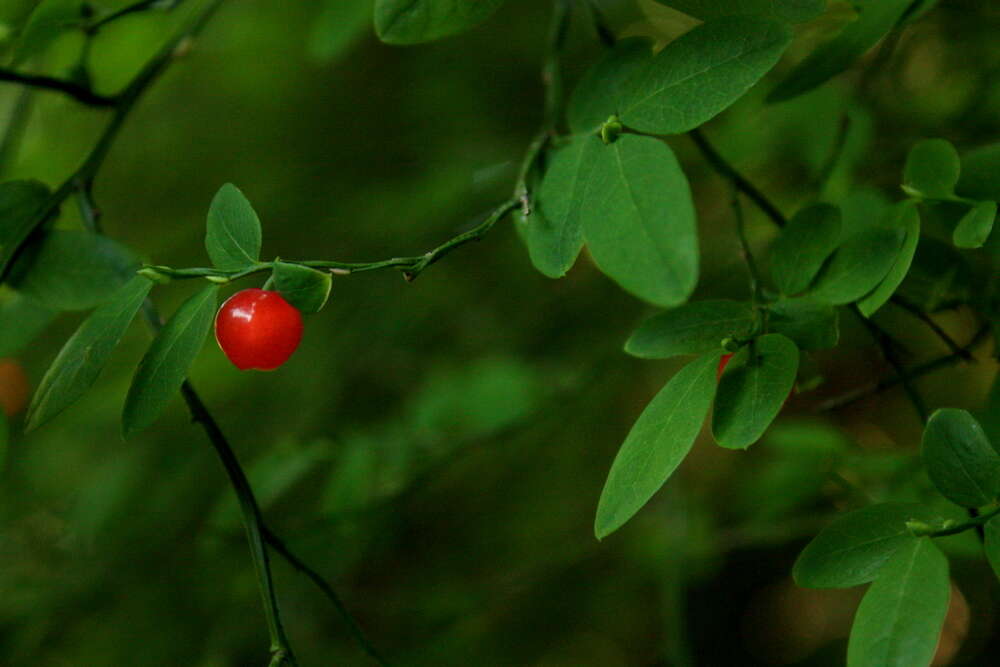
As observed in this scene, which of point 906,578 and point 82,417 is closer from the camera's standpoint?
point 906,578

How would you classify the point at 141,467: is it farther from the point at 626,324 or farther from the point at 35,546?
the point at 626,324

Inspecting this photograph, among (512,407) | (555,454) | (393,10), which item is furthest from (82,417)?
(393,10)

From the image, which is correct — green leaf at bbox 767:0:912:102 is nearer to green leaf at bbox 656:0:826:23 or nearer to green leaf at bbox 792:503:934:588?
green leaf at bbox 656:0:826:23

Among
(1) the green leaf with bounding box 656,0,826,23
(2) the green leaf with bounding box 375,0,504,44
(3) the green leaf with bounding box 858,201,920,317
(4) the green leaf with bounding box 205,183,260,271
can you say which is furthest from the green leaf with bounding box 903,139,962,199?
(4) the green leaf with bounding box 205,183,260,271

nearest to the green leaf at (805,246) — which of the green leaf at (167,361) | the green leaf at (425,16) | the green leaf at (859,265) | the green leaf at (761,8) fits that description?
the green leaf at (859,265)

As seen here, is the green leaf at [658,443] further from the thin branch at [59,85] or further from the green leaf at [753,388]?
the thin branch at [59,85]
